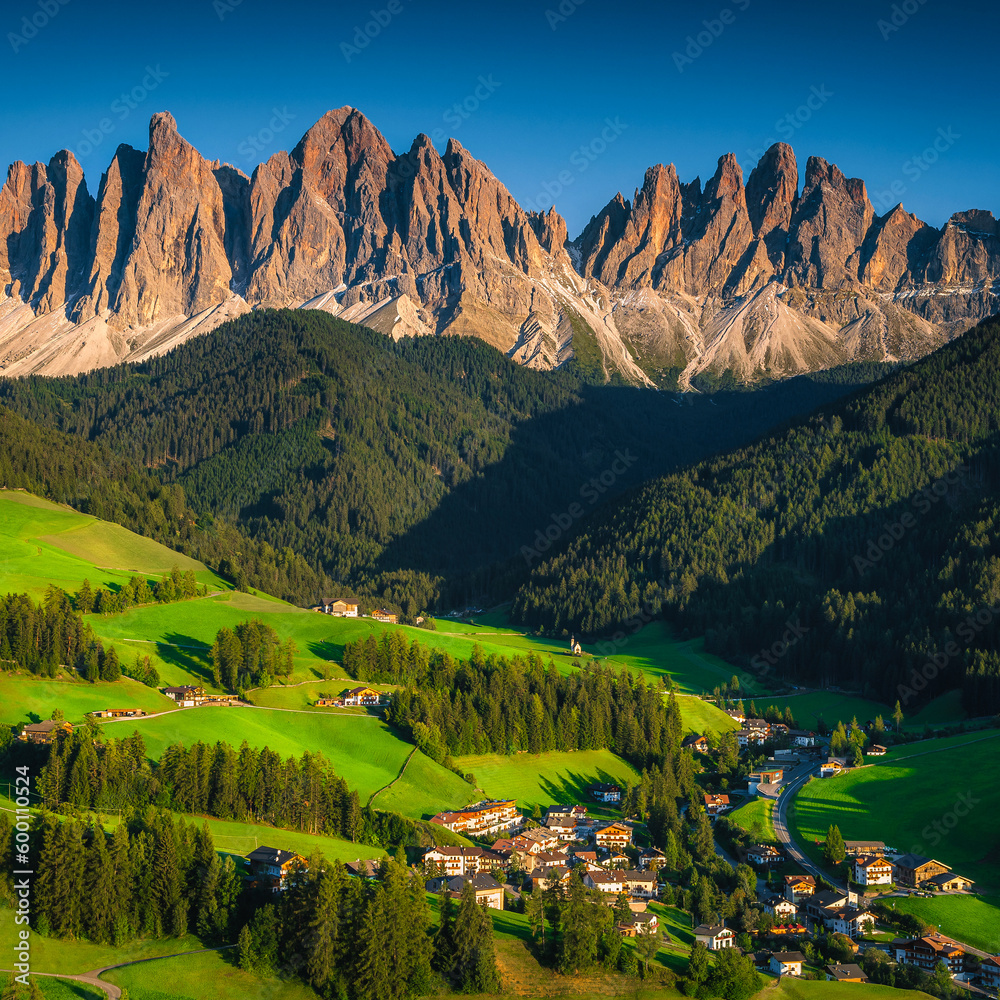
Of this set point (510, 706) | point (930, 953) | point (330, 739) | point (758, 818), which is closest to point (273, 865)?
point (330, 739)

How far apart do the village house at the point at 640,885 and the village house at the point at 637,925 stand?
638 cm

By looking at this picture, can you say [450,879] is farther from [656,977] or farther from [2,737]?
[2,737]

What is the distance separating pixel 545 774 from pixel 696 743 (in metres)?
22.7

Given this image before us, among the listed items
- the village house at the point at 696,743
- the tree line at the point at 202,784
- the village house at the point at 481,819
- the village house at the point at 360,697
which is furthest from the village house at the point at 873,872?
the village house at the point at 360,697

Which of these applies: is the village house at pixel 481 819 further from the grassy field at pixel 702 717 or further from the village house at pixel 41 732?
the grassy field at pixel 702 717

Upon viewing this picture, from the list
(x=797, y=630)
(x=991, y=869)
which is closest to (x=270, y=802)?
(x=991, y=869)

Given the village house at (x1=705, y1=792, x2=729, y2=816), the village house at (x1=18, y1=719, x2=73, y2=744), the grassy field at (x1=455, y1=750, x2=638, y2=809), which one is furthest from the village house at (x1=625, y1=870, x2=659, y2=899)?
the village house at (x1=18, y1=719, x2=73, y2=744)

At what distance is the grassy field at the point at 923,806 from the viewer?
104188mm

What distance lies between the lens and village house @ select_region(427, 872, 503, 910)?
85250 millimetres

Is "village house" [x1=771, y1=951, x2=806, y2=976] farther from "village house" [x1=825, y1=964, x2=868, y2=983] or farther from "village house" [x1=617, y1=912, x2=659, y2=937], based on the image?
"village house" [x1=617, y1=912, x2=659, y2=937]

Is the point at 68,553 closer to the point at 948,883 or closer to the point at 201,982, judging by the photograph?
the point at 201,982

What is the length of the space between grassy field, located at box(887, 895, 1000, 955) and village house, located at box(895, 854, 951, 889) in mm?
3072

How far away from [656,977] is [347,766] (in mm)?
45574

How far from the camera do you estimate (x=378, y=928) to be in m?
75.0
